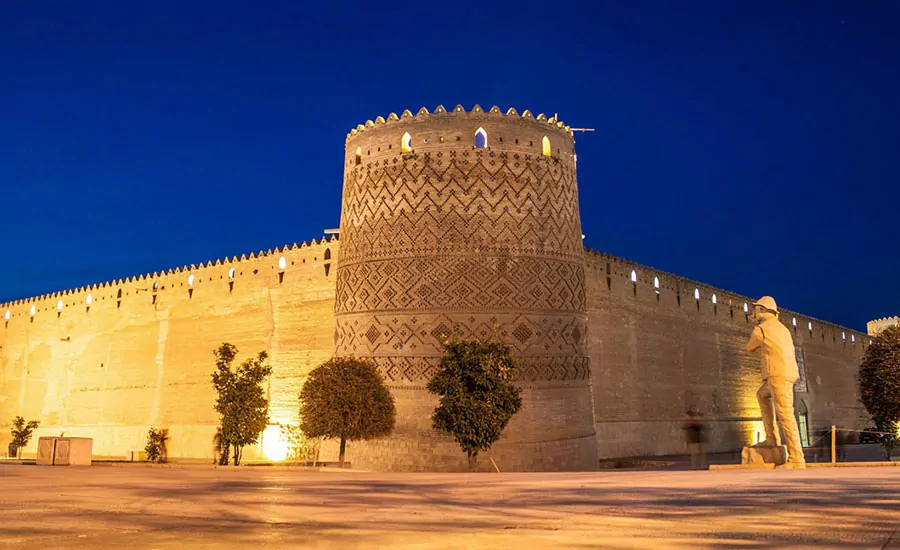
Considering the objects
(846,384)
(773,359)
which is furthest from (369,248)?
(846,384)

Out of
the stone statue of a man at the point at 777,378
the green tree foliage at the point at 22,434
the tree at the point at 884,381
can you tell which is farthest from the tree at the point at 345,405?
the green tree foliage at the point at 22,434

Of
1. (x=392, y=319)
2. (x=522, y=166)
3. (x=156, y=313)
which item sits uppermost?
(x=522, y=166)

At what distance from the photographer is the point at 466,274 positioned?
1459 centimetres

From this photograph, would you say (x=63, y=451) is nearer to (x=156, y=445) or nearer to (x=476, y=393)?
(x=476, y=393)

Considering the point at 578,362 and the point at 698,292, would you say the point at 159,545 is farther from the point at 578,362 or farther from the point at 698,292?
the point at 698,292

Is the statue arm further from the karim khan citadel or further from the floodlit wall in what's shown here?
the floodlit wall

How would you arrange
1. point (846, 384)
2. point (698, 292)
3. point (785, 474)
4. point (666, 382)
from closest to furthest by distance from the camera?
point (785, 474)
point (666, 382)
point (698, 292)
point (846, 384)

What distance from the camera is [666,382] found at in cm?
2256

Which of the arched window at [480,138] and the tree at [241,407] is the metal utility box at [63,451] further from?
the arched window at [480,138]

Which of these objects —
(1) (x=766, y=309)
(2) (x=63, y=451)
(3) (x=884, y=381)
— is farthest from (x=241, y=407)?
(3) (x=884, y=381)

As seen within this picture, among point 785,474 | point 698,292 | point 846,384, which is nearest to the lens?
point 785,474

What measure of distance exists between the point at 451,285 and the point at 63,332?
18927 mm

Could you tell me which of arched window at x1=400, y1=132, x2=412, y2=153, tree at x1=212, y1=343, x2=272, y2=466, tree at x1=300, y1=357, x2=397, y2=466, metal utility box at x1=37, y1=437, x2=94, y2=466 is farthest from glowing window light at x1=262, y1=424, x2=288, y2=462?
arched window at x1=400, y1=132, x2=412, y2=153

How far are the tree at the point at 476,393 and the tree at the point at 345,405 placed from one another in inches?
54.6
